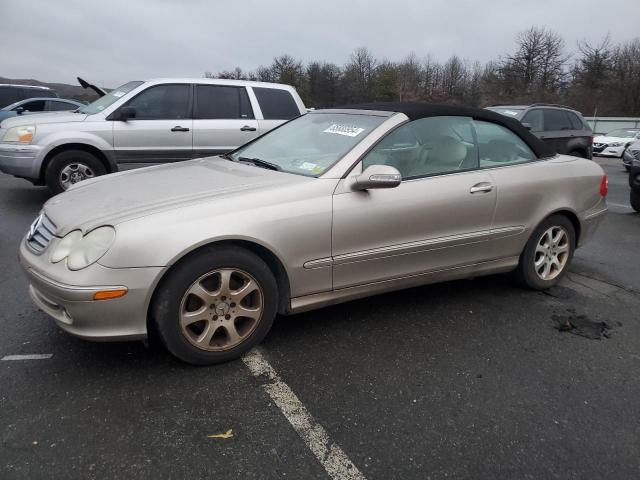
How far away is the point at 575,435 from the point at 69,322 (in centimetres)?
251

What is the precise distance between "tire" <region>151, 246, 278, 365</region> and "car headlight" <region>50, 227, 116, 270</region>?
343mm

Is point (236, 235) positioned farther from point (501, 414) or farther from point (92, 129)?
point (92, 129)

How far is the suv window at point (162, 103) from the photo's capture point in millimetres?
6969

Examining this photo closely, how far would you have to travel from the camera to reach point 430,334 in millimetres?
3279

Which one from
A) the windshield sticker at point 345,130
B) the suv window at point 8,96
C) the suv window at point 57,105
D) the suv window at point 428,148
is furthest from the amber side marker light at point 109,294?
the suv window at point 8,96

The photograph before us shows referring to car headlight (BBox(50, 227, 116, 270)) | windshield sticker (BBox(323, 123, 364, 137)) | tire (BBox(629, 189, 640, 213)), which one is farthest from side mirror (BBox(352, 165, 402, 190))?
tire (BBox(629, 189, 640, 213))

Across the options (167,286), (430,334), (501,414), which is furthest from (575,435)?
(167,286)

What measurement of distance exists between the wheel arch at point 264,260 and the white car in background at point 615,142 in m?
21.6

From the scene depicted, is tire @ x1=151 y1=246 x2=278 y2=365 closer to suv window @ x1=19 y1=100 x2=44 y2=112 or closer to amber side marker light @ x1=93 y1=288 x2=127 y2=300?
amber side marker light @ x1=93 y1=288 x2=127 y2=300

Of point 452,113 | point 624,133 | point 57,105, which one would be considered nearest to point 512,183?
point 452,113

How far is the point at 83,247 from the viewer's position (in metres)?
2.51

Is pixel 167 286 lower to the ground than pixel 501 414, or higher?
higher

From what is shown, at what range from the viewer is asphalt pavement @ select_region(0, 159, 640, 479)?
2098mm

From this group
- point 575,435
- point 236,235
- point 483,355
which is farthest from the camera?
point 483,355
